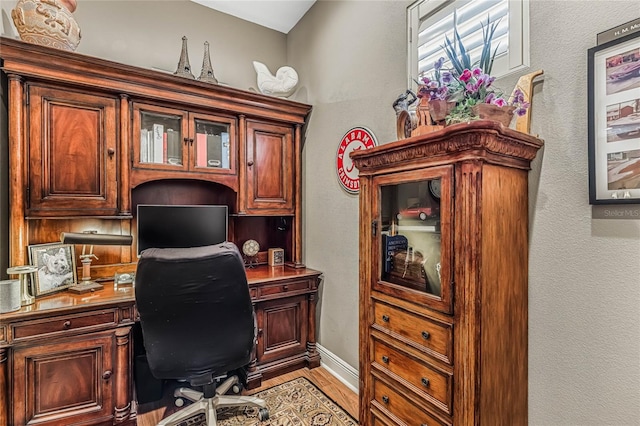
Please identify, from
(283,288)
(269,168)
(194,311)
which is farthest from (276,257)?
(194,311)

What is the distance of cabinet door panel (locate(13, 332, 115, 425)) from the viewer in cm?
167

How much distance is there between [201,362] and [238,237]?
4.40 ft

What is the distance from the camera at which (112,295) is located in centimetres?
195

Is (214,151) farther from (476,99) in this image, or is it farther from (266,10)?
(476,99)

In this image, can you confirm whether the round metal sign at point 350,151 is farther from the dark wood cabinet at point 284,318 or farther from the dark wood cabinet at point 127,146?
the dark wood cabinet at point 284,318

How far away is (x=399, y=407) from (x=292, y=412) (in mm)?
928

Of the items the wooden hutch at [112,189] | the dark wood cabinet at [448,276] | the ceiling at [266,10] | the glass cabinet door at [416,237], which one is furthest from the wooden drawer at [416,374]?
the ceiling at [266,10]

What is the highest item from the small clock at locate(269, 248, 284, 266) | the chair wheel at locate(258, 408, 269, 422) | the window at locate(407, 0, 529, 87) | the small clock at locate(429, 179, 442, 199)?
the window at locate(407, 0, 529, 87)

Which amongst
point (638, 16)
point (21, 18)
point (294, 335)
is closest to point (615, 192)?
point (638, 16)

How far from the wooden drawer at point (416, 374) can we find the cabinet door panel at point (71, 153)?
1.95 meters

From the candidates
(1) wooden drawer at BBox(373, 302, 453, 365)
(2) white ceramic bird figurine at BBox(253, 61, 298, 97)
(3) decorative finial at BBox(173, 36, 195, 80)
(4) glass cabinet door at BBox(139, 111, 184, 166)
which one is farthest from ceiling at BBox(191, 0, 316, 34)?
(1) wooden drawer at BBox(373, 302, 453, 365)

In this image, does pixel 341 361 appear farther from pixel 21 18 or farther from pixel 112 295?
pixel 21 18

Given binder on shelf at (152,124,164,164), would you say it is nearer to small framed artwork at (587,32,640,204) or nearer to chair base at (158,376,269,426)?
chair base at (158,376,269,426)

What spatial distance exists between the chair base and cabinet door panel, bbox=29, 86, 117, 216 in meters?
1.35
